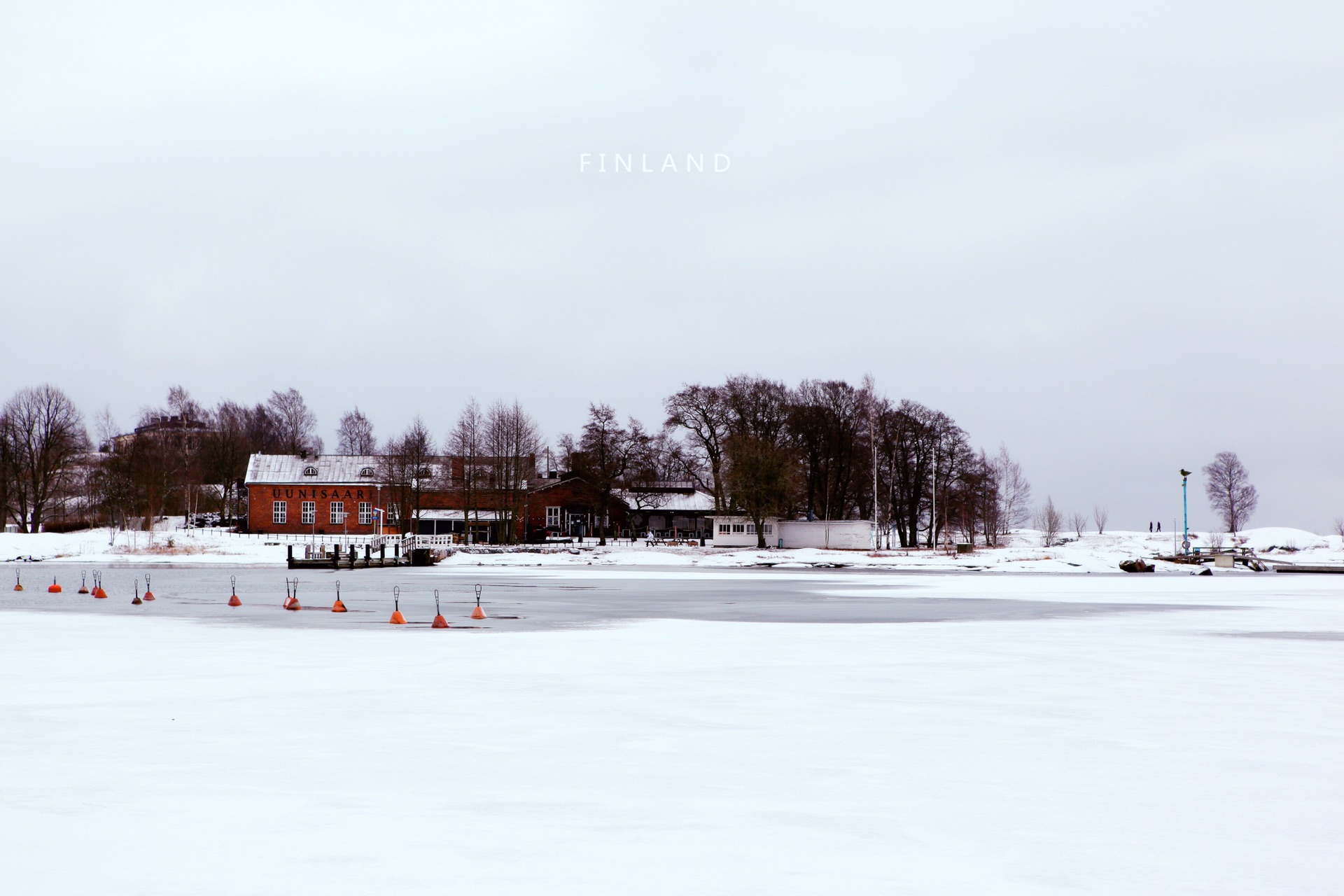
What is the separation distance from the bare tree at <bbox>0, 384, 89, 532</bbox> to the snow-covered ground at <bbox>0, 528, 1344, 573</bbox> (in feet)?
24.2

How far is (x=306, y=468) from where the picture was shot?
10694cm

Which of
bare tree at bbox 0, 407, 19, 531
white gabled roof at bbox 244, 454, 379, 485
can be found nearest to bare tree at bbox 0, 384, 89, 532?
bare tree at bbox 0, 407, 19, 531

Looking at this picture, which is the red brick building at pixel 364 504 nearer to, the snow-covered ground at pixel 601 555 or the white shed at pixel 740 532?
the snow-covered ground at pixel 601 555

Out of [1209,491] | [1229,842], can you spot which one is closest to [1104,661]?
[1229,842]

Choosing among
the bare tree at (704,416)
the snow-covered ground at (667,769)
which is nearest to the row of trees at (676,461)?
the bare tree at (704,416)

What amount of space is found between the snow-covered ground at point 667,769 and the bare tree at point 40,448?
3481 inches

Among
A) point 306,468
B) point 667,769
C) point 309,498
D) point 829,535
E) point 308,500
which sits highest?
point 306,468

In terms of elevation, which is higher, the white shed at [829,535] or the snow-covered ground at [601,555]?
the white shed at [829,535]

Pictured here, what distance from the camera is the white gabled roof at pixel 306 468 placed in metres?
105

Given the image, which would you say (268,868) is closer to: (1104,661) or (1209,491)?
(1104,661)

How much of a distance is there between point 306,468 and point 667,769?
104 metres

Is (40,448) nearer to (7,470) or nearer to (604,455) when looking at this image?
(7,470)

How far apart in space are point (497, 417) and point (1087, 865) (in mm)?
88760

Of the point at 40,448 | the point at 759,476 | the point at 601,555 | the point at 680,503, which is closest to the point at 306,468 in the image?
the point at 40,448
